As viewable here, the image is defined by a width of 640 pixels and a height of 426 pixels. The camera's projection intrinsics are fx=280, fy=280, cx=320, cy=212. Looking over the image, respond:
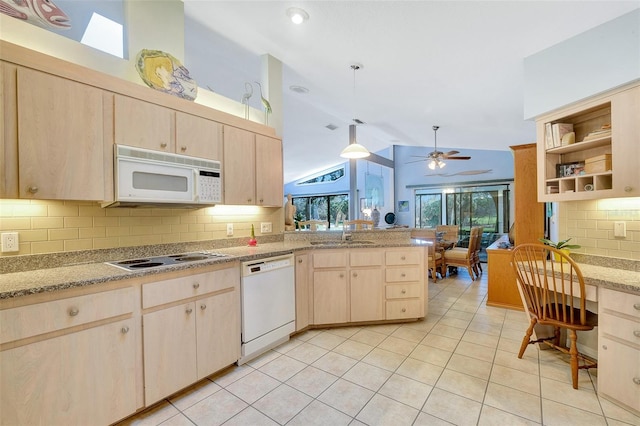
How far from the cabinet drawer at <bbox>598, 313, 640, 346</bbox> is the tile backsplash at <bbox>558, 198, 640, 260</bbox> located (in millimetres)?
678

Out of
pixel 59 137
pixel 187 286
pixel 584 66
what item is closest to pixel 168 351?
pixel 187 286

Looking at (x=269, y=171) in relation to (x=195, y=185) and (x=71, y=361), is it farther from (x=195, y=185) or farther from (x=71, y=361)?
(x=71, y=361)

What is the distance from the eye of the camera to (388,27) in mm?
2219

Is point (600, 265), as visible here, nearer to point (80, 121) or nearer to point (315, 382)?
point (315, 382)

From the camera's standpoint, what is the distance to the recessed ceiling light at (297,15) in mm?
2178

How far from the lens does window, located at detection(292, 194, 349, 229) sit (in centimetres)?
1031

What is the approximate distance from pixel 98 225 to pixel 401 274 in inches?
107

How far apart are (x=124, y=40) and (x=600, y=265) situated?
4.14 metres

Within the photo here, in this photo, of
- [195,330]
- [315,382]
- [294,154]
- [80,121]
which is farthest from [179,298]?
[294,154]

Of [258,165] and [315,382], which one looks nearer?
[315,382]

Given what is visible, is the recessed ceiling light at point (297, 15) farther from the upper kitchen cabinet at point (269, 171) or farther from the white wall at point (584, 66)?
the white wall at point (584, 66)

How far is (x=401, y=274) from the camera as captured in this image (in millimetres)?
3006

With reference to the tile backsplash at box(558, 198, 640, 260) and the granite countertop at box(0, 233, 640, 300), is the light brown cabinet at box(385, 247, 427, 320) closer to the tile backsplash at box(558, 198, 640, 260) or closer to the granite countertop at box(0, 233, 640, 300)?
the granite countertop at box(0, 233, 640, 300)

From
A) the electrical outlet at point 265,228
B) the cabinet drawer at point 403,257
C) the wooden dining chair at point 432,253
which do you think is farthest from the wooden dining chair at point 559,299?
the wooden dining chair at point 432,253
